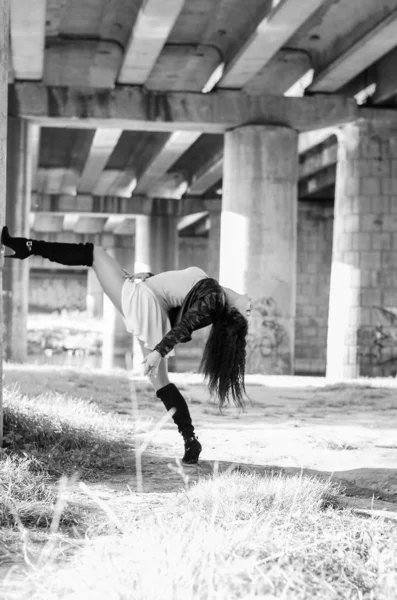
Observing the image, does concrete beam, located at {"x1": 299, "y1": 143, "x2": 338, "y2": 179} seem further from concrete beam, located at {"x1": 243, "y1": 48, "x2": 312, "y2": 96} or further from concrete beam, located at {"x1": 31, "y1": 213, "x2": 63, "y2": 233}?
concrete beam, located at {"x1": 31, "y1": 213, "x2": 63, "y2": 233}

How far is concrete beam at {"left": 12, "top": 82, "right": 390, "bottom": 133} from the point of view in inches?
750

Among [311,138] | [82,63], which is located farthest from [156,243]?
[82,63]

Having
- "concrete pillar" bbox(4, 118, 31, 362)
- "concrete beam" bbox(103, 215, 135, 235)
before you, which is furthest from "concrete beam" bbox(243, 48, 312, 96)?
"concrete beam" bbox(103, 215, 135, 235)

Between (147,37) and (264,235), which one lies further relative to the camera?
(264,235)

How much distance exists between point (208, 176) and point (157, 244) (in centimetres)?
481

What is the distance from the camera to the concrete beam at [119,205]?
3275 cm

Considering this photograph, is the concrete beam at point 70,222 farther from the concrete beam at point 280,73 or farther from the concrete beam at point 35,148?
the concrete beam at point 280,73

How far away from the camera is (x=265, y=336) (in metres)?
19.2

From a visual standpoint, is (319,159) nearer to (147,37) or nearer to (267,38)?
(267,38)

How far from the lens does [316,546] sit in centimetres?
360

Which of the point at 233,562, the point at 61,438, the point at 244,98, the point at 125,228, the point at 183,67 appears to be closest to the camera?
the point at 233,562

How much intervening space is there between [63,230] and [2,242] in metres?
37.5

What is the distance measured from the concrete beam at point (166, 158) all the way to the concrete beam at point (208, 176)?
876 millimetres

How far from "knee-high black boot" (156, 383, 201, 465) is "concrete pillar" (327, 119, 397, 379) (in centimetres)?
1331
